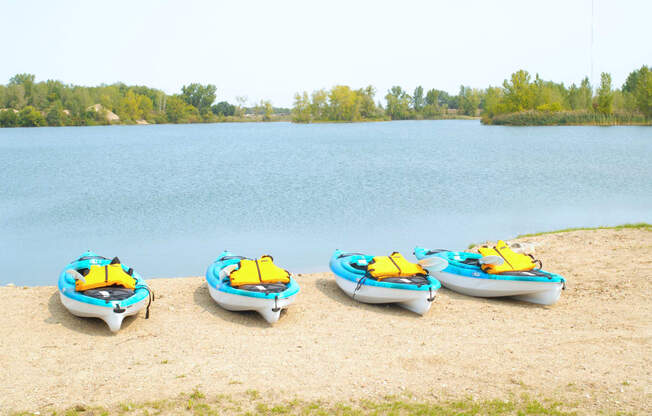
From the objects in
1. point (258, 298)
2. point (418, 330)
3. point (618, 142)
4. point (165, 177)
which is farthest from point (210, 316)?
point (618, 142)

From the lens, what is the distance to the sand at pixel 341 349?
19.4 ft

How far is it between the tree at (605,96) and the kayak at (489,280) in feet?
238

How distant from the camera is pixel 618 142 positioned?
43.1 metres

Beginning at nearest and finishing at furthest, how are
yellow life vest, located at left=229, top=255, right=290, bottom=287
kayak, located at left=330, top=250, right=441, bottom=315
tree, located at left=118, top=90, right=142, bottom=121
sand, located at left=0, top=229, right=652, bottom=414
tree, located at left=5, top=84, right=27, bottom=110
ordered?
1. sand, located at left=0, top=229, right=652, bottom=414
2. yellow life vest, located at left=229, top=255, right=290, bottom=287
3. kayak, located at left=330, top=250, right=441, bottom=315
4. tree, located at left=5, top=84, right=27, bottom=110
5. tree, located at left=118, top=90, right=142, bottom=121

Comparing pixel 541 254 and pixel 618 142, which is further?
pixel 618 142

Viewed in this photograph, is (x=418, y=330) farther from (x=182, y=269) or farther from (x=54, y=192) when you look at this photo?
(x=54, y=192)

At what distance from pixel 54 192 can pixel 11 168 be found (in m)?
11.3

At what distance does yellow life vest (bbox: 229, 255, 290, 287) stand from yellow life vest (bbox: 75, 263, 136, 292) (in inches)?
65.7

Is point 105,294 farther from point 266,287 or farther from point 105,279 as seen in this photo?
point 266,287

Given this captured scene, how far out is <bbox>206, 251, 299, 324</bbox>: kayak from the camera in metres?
8.44

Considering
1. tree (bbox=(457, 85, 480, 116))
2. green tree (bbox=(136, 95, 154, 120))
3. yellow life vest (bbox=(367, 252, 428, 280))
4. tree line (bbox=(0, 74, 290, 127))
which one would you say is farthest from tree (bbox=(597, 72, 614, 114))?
green tree (bbox=(136, 95, 154, 120))

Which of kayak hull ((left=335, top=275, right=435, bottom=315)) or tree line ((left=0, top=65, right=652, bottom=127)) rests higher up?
tree line ((left=0, top=65, right=652, bottom=127))

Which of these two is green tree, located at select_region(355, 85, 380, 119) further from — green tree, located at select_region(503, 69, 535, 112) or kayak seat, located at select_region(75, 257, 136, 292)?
kayak seat, located at select_region(75, 257, 136, 292)

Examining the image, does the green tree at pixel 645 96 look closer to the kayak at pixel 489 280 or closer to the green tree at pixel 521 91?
the green tree at pixel 521 91
